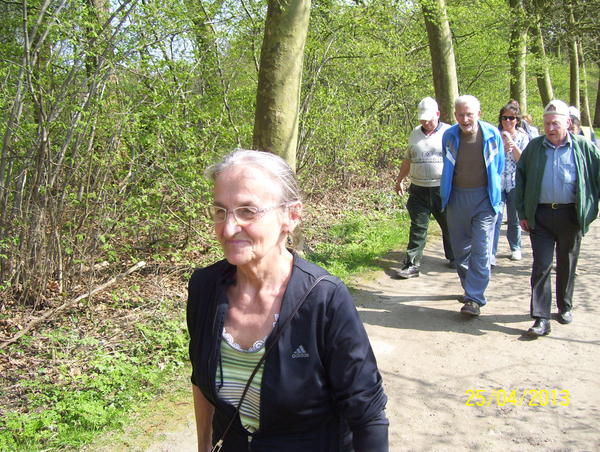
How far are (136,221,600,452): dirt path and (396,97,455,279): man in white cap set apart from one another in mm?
558

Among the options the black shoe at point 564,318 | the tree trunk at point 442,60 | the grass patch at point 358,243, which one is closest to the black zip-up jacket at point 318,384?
the black shoe at point 564,318

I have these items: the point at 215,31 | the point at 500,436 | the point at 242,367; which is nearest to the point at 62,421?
the point at 242,367

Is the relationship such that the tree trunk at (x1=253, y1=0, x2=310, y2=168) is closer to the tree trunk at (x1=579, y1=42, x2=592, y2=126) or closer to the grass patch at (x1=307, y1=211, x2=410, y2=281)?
the grass patch at (x1=307, y1=211, x2=410, y2=281)

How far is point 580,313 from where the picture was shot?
18.3ft

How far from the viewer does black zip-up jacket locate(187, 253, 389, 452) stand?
5.69 ft

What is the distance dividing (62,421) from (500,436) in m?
2.95

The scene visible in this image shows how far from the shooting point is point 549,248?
16.5 ft

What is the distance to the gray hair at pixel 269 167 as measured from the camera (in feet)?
6.32

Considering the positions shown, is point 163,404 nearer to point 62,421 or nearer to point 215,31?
point 62,421

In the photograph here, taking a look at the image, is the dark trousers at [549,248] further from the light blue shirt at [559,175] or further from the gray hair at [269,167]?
the gray hair at [269,167]

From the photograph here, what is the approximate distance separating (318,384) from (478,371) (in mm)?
3006
